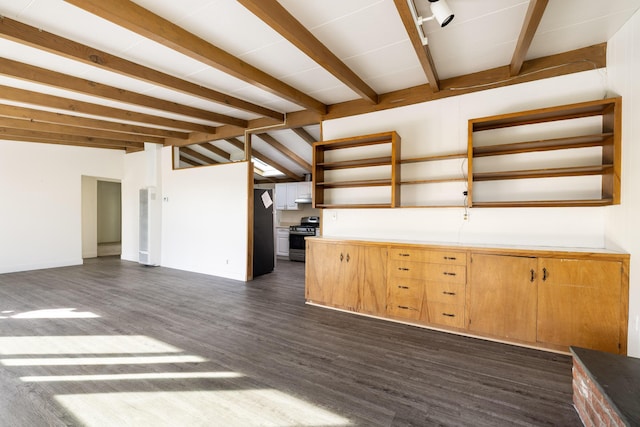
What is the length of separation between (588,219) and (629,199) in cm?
55

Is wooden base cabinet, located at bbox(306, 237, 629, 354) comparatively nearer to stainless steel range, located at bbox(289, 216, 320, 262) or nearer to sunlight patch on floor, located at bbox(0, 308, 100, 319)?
sunlight patch on floor, located at bbox(0, 308, 100, 319)

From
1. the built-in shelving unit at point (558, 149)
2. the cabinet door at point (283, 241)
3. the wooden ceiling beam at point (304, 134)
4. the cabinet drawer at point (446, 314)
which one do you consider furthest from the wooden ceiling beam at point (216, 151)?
the cabinet drawer at point (446, 314)

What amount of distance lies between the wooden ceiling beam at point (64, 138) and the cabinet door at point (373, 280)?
648 centimetres

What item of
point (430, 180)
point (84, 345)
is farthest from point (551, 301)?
point (84, 345)

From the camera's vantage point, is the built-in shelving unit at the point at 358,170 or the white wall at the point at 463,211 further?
the built-in shelving unit at the point at 358,170

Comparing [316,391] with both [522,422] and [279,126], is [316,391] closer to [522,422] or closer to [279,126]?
[522,422]

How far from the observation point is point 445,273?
307cm

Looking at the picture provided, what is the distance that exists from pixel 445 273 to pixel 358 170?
6.00 feet

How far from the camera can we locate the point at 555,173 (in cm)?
288

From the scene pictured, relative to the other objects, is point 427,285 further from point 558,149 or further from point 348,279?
point 558,149

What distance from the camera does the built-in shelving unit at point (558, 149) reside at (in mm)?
2598

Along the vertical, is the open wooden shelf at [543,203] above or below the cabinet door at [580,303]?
above

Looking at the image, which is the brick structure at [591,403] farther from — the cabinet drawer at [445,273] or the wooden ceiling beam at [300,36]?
the wooden ceiling beam at [300,36]

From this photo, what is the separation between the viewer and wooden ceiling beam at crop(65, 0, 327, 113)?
80.5 inches
